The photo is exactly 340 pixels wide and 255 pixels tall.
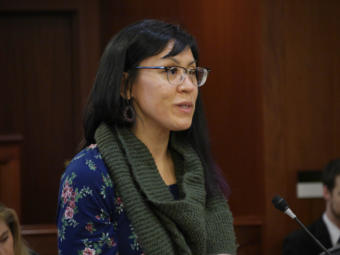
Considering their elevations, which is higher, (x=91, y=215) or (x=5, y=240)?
(x=91, y=215)

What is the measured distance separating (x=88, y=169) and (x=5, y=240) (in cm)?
117

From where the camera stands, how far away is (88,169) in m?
1.32

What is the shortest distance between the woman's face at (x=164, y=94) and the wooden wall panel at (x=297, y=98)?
2.22 metres

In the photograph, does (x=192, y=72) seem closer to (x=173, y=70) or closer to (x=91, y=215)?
(x=173, y=70)

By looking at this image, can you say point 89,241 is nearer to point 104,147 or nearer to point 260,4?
point 104,147

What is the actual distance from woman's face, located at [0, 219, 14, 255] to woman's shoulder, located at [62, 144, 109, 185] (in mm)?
1110

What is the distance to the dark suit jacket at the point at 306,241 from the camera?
3.04 metres

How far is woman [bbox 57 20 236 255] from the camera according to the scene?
1.30 metres

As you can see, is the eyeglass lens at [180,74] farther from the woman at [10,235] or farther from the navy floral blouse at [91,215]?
the woman at [10,235]

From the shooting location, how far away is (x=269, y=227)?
3613 mm

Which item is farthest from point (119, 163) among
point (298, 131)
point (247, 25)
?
point (247, 25)

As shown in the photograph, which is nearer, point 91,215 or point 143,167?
point 91,215

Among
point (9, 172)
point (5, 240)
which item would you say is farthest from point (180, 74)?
point (9, 172)

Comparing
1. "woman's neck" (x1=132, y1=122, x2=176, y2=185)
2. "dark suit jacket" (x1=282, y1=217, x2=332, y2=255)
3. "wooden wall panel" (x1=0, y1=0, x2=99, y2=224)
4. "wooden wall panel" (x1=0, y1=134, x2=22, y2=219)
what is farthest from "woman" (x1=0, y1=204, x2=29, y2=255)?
"wooden wall panel" (x1=0, y1=0, x2=99, y2=224)
